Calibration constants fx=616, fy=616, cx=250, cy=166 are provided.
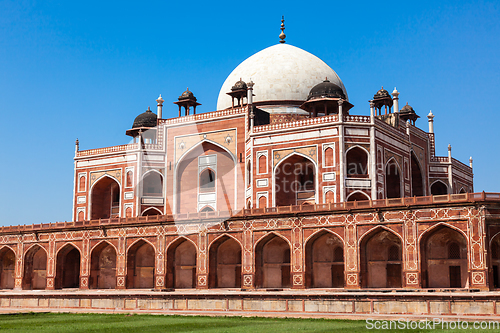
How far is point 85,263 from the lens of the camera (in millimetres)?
33875

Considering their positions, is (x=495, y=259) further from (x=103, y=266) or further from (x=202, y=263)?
(x=103, y=266)

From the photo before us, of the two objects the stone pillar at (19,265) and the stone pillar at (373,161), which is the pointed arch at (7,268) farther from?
the stone pillar at (373,161)

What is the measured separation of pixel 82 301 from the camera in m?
25.7

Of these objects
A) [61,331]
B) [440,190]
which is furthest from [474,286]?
[440,190]

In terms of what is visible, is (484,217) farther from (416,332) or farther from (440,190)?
(440,190)

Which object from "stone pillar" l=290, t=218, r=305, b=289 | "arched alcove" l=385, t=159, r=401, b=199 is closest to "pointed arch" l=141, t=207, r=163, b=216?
"stone pillar" l=290, t=218, r=305, b=289

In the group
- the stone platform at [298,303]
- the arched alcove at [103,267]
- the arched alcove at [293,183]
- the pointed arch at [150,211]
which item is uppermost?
the arched alcove at [293,183]

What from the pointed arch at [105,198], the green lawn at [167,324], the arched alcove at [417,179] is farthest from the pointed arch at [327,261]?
the pointed arch at [105,198]

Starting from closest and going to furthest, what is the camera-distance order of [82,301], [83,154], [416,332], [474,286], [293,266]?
[416,332], [474,286], [82,301], [293,266], [83,154]

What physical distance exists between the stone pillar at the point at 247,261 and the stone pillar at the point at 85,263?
9.69 metres

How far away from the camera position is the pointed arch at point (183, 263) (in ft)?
104

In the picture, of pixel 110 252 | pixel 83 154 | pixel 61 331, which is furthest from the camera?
pixel 83 154

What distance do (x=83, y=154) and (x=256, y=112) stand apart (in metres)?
12.5

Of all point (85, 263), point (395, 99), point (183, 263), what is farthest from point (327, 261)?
point (85, 263)
